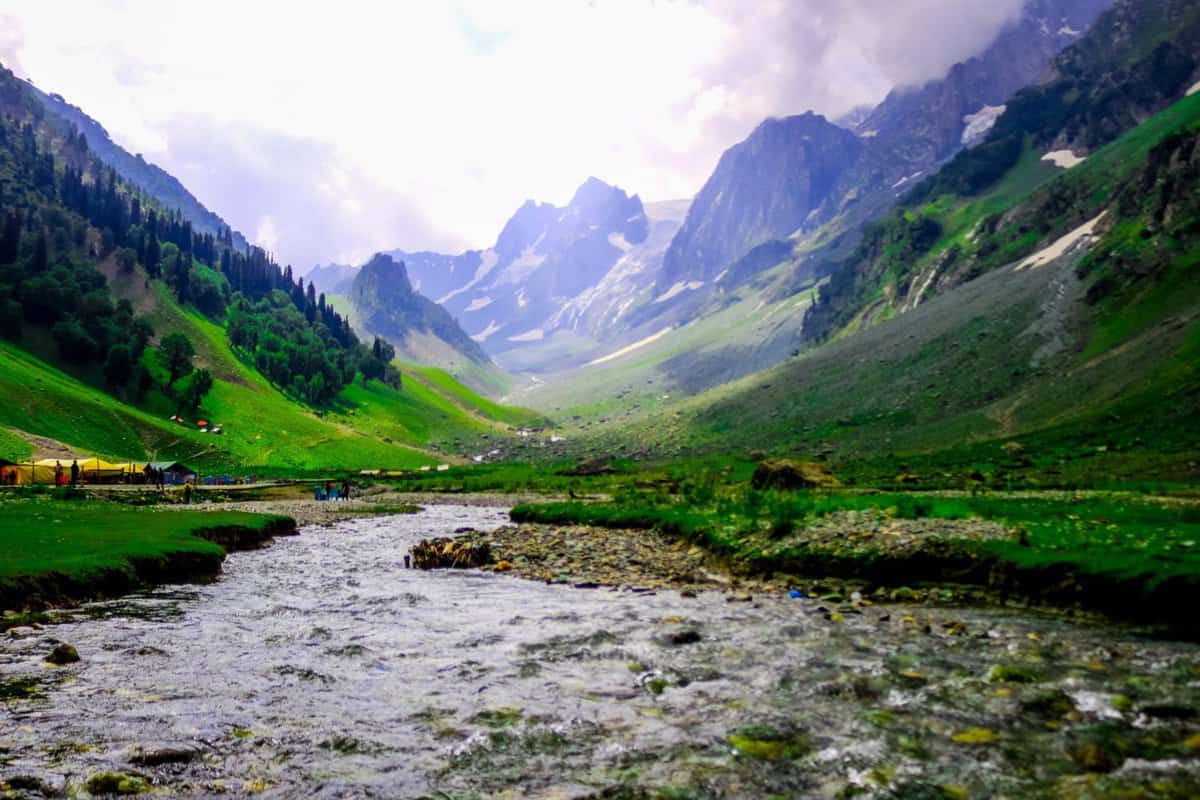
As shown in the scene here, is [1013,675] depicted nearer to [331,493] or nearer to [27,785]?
[27,785]

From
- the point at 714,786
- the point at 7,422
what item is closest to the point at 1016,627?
the point at 714,786

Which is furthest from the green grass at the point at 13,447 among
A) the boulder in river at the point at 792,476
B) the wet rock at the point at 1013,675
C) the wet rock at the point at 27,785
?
the wet rock at the point at 1013,675

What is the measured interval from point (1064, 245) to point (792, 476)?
10960 cm

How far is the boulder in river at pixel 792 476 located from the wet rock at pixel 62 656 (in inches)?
1891

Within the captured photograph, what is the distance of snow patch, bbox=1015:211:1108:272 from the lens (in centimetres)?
12544

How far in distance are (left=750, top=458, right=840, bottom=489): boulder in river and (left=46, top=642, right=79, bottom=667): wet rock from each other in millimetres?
48041

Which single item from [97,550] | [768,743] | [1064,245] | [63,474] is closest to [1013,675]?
[768,743]

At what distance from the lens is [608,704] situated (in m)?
12.9

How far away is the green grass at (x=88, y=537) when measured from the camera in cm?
2217

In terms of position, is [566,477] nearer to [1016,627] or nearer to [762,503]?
[762,503]

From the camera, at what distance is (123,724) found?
1133 cm

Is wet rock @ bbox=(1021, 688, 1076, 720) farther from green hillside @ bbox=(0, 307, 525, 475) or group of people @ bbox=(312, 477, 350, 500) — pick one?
green hillside @ bbox=(0, 307, 525, 475)

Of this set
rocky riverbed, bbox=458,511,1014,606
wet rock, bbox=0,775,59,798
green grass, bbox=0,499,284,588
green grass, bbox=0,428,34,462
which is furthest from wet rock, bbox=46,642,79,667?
green grass, bbox=0,428,34,462

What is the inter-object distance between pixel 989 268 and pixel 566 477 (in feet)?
386
